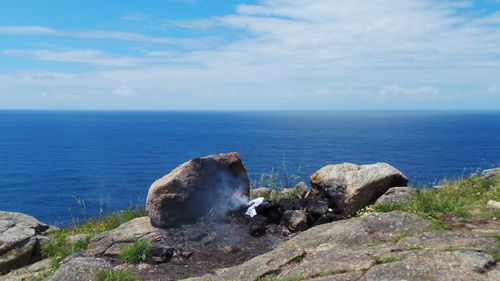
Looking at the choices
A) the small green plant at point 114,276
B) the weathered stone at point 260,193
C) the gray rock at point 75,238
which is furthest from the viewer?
the weathered stone at point 260,193

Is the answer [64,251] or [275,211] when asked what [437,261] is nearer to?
[275,211]

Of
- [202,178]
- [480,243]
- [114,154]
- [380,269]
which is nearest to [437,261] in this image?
[380,269]

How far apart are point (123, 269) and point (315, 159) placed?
7971 cm

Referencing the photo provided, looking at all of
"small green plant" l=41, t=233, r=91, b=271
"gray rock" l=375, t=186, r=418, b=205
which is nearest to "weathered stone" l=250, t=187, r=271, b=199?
"gray rock" l=375, t=186, r=418, b=205

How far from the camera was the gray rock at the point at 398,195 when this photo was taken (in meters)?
13.7

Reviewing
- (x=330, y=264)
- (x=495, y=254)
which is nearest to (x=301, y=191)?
(x=330, y=264)

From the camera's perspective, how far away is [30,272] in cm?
1245

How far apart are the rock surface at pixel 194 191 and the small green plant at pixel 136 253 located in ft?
6.59

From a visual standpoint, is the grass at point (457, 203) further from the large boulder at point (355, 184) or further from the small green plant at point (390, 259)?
the small green plant at point (390, 259)

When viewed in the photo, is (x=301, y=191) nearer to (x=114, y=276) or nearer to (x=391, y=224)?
(x=391, y=224)

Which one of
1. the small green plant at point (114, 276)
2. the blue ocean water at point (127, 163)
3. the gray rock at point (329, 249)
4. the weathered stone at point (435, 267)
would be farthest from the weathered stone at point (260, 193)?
the blue ocean water at point (127, 163)

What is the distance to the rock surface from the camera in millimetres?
13680

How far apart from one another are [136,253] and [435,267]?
7932 mm

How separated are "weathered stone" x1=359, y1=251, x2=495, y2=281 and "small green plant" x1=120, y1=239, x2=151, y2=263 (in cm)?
663
